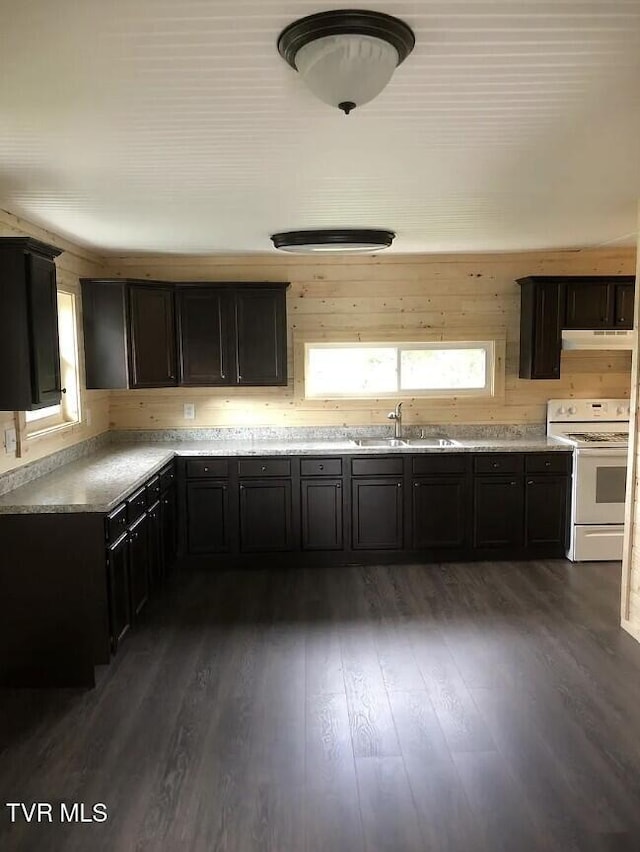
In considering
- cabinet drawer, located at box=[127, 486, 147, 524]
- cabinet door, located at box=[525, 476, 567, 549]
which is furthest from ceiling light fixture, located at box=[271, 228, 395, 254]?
cabinet door, located at box=[525, 476, 567, 549]

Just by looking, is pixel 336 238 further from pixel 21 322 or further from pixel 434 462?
pixel 21 322

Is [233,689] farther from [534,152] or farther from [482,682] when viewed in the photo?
[534,152]

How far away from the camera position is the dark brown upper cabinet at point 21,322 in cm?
317

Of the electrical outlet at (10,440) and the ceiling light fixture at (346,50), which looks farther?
the electrical outlet at (10,440)

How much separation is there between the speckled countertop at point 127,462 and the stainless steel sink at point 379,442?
4.7 inches

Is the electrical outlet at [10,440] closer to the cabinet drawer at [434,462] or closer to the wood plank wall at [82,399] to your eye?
the wood plank wall at [82,399]

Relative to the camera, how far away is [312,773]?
2.58 m

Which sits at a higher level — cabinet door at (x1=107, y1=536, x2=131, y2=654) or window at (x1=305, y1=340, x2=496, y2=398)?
window at (x1=305, y1=340, x2=496, y2=398)

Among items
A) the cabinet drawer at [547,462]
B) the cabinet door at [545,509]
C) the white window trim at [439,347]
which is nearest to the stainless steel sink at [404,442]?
the white window trim at [439,347]

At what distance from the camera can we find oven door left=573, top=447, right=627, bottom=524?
495 cm

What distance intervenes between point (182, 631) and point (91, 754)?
1207 mm

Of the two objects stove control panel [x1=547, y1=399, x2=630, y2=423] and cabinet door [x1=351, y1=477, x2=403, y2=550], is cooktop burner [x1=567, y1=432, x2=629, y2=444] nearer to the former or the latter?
stove control panel [x1=547, y1=399, x2=630, y2=423]

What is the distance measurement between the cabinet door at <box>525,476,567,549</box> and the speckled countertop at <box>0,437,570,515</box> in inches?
10.4

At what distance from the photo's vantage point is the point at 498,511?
506cm
